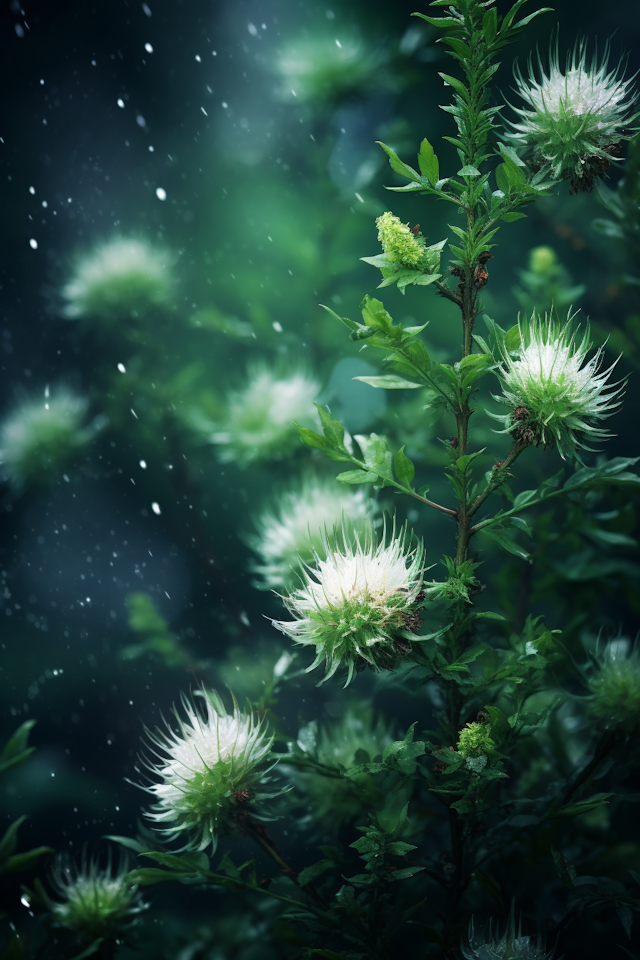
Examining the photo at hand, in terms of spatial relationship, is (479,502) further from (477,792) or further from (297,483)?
(297,483)

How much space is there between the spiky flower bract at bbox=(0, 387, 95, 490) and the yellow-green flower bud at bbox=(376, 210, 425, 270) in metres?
0.41

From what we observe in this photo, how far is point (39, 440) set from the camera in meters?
0.68

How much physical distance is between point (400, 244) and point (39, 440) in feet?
1.40

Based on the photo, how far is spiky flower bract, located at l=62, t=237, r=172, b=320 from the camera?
0.71 m

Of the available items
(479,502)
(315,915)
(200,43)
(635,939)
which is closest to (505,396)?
(479,502)

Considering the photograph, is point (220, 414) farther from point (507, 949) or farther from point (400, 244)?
point (507, 949)

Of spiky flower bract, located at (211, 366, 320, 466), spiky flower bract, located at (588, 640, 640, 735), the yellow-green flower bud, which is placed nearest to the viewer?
the yellow-green flower bud

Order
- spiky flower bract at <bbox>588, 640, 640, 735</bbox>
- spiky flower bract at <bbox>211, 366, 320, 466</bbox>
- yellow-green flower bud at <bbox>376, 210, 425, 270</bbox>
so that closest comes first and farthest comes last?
1. yellow-green flower bud at <bbox>376, 210, 425, 270</bbox>
2. spiky flower bract at <bbox>588, 640, 640, 735</bbox>
3. spiky flower bract at <bbox>211, 366, 320, 466</bbox>

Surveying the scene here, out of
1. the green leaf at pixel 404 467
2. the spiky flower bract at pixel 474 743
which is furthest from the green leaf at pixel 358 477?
the spiky flower bract at pixel 474 743

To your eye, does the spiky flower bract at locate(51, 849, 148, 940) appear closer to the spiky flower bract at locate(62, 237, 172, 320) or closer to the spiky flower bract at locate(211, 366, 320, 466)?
the spiky flower bract at locate(211, 366, 320, 466)

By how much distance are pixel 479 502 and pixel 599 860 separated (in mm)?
333

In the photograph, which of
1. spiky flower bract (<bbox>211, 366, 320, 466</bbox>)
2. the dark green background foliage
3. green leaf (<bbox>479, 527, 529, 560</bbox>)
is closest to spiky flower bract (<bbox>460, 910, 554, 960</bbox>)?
the dark green background foliage

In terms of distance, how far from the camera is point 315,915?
1.48 ft

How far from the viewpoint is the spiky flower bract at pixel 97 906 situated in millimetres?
513
